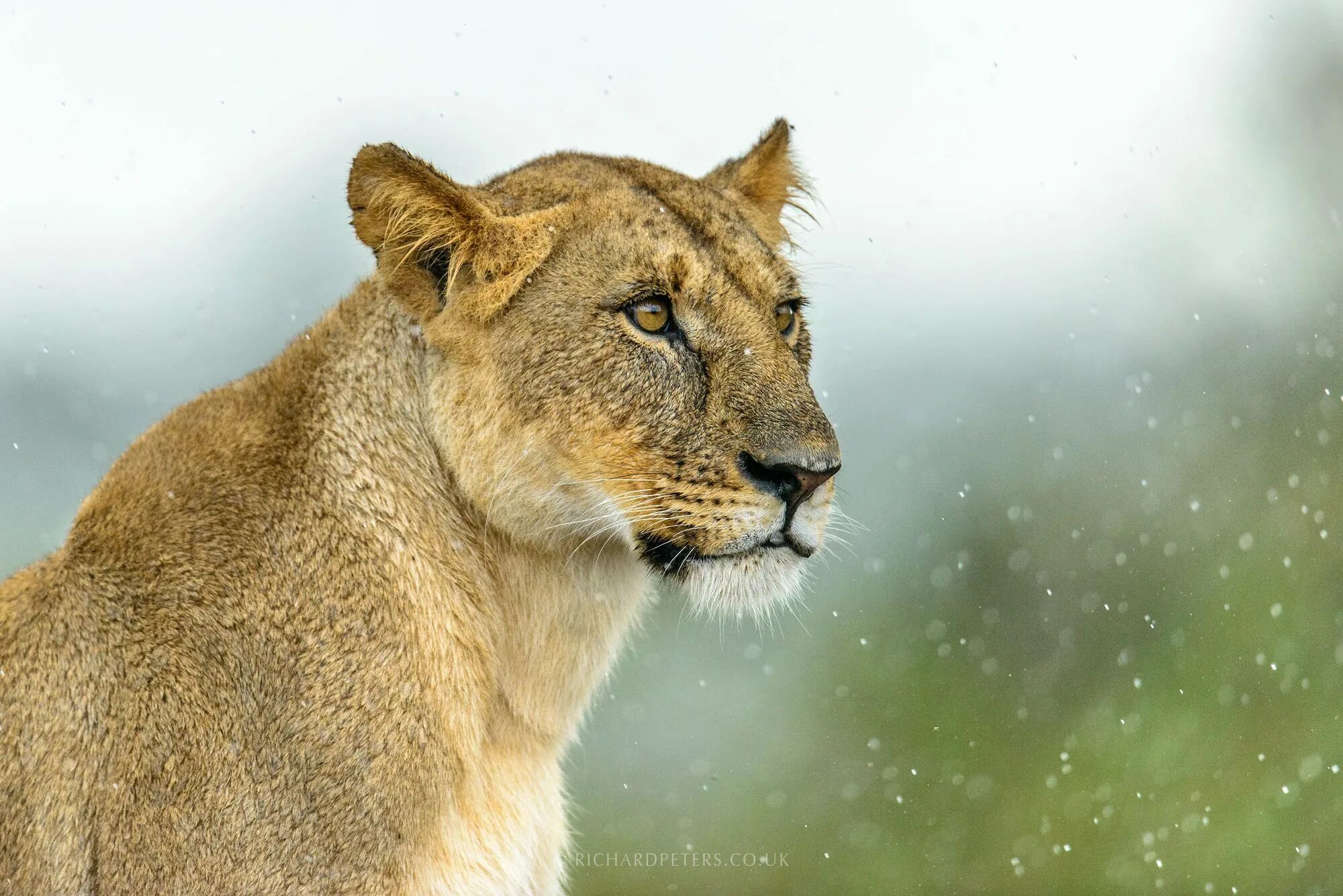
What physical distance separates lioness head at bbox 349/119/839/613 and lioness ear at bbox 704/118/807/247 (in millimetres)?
836

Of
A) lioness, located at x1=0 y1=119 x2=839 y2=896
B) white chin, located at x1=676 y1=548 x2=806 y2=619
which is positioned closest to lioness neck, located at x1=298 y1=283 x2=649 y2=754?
lioness, located at x1=0 y1=119 x2=839 y2=896

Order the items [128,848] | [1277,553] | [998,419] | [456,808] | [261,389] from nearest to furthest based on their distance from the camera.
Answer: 1. [128,848]
2. [456,808]
3. [261,389]
4. [1277,553]
5. [998,419]

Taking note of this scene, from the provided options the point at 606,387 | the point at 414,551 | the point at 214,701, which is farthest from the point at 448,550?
the point at 214,701

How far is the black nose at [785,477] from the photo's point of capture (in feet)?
11.9

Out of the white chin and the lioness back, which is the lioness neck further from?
the white chin

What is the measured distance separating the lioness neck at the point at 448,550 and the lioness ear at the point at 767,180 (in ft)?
4.37

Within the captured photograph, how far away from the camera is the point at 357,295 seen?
3.99 meters

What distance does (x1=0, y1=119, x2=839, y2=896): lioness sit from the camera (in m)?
3.39

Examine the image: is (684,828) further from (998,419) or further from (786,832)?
(998,419)

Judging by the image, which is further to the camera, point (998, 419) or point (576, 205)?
point (998, 419)

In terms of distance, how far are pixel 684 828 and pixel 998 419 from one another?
8789mm

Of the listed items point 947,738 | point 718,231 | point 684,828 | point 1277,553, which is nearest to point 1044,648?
point 947,738

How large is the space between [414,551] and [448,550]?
4.1 inches

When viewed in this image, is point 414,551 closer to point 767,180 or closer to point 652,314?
point 652,314
